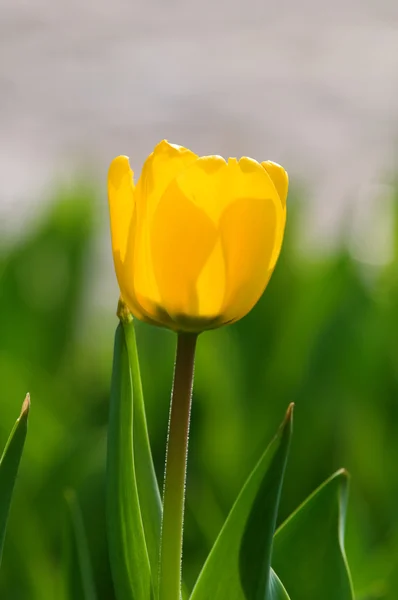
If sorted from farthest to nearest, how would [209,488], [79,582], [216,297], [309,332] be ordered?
[309,332] < [209,488] < [79,582] < [216,297]

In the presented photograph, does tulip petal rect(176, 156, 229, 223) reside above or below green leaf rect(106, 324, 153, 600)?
above

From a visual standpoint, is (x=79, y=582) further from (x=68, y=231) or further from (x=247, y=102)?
(x=247, y=102)

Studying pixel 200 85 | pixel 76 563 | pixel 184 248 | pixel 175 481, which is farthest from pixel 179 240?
pixel 200 85

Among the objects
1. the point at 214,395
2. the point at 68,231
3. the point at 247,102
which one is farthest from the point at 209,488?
the point at 247,102

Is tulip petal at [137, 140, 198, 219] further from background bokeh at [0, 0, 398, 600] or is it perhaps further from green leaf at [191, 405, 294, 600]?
background bokeh at [0, 0, 398, 600]

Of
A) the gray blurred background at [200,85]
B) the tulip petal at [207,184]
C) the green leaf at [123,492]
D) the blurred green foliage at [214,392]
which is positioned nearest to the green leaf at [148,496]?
the green leaf at [123,492]

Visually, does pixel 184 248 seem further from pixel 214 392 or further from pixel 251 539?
pixel 214 392

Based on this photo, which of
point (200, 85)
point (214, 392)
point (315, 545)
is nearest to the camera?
point (315, 545)

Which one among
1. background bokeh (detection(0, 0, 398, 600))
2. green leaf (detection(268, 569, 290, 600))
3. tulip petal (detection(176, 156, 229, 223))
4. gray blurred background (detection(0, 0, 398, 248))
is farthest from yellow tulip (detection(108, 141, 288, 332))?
gray blurred background (detection(0, 0, 398, 248))
